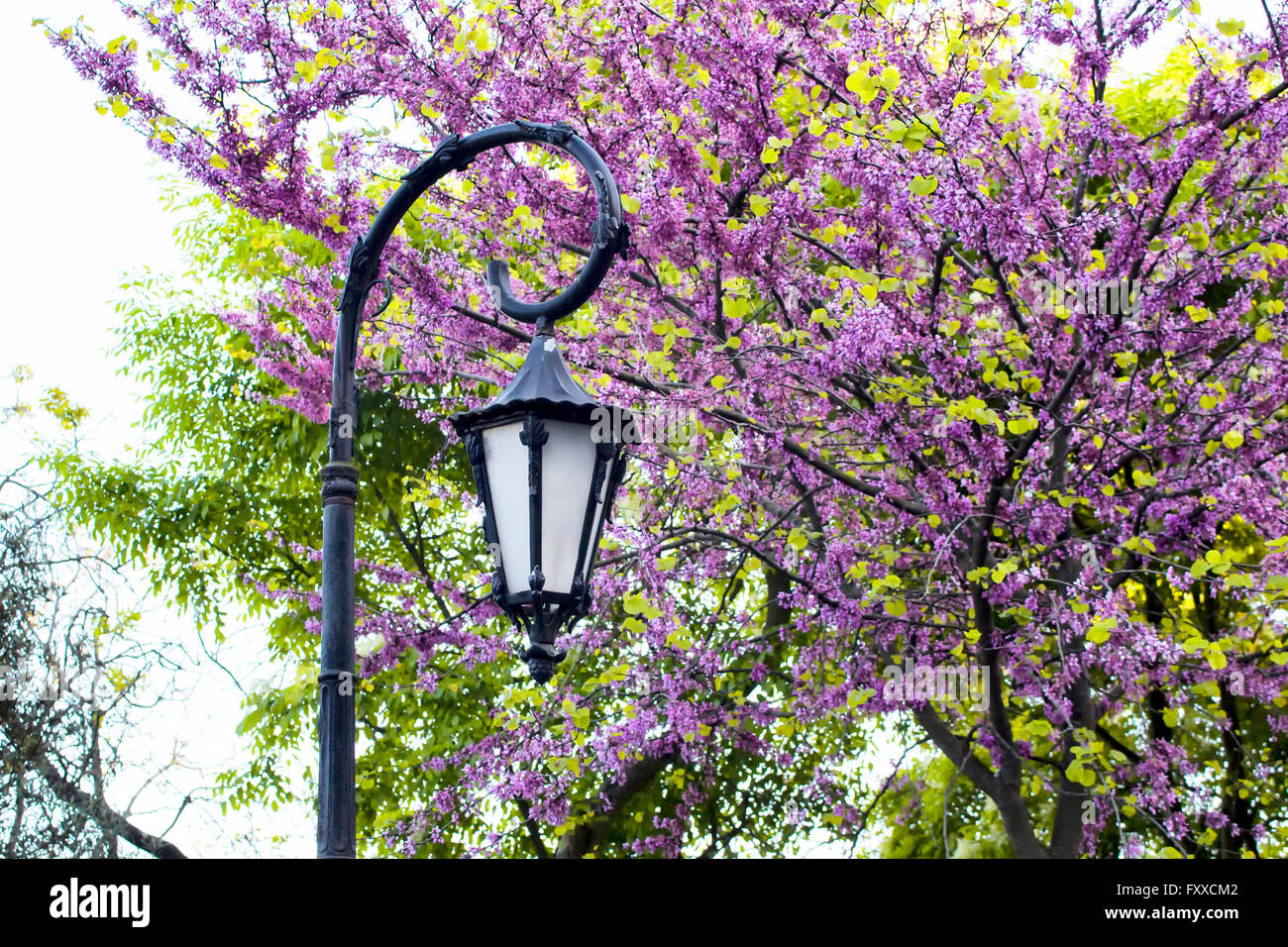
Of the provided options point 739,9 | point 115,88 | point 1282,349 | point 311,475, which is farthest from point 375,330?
point 1282,349

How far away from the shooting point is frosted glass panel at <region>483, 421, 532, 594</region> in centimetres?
391

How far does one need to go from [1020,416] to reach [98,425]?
27.0 ft

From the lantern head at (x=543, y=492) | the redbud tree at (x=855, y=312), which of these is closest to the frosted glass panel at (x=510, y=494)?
the lantern head at (x=543, y=492)

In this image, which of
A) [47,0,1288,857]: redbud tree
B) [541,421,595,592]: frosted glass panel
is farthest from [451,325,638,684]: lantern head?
[47,0,1288,857]: redbud tree

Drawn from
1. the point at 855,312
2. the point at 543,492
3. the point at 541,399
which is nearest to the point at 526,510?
the point at 543,492

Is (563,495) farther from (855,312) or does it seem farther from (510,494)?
(855,312)

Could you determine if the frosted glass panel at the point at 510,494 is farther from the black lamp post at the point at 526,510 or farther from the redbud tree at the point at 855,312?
the redbud tree at the point at 855,312

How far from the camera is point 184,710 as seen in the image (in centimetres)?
1107

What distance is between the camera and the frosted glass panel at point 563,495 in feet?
12.8

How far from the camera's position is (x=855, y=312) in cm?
709

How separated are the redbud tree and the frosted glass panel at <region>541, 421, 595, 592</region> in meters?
3.26

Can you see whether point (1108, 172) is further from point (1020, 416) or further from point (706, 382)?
point (706, 382)

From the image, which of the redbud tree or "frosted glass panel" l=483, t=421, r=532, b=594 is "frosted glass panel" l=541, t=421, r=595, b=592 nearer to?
"frosted glass panel" l=483, t=421, r=532, b=594

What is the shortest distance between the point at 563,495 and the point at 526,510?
0.39 feet
